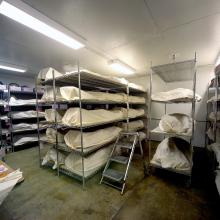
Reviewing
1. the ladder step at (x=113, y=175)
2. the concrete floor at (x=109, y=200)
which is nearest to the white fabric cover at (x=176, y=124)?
the concrete floor at (x=109, y=200)

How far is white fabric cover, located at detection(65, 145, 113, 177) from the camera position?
2.43 meters

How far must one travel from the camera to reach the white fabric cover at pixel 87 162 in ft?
7.99

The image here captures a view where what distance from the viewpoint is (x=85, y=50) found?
2877 millimetres

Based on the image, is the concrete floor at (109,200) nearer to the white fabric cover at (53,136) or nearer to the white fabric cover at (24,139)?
the white fabric cover at (53,136)

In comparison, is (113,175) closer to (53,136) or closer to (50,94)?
(53,136)

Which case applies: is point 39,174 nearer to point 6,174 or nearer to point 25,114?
point 6,174

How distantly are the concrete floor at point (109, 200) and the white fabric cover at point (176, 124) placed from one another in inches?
36.8

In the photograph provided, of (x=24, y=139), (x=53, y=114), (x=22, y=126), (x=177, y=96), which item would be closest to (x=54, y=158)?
(x=53, y=114)

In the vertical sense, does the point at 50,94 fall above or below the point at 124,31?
below

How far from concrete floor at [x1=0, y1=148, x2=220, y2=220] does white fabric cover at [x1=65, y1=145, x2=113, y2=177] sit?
0.70 feet

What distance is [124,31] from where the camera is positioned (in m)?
2.16

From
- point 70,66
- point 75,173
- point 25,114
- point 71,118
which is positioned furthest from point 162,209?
point 25,114

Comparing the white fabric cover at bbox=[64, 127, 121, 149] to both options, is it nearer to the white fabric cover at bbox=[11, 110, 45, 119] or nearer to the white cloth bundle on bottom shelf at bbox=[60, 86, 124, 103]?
the white cloth bundle on bottom shelf at bbox=[60, 86, 124, 103]

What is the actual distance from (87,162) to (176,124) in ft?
5.71
